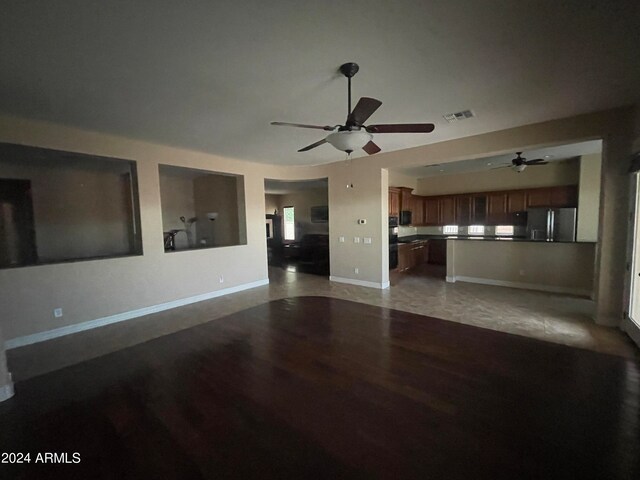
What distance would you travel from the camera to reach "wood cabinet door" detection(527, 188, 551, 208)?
22.4ft

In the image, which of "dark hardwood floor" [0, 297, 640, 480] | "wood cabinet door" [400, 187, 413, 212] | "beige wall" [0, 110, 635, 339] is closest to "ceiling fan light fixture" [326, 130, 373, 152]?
"dark hardwood floor" [0, 297, 640, 480]

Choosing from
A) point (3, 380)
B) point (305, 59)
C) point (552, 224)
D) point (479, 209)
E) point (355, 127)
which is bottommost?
point (3, 380)

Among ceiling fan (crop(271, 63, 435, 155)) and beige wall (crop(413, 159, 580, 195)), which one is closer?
ceiling fan (crop(271, 63, 435, 155))

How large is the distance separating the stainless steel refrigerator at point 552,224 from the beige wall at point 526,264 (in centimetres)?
124

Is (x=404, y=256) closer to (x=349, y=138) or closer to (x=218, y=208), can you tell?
(x=218, y=208)

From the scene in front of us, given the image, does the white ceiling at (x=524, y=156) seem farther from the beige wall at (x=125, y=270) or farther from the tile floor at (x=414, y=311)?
the beige wall at (x=125, y=270)

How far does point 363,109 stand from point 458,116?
6.42 ft

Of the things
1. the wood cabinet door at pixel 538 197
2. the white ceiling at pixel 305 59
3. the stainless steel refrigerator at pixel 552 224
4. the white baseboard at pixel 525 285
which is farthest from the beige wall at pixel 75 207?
the wood cabinet door at pixel 538 197

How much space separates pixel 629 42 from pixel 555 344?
290cm

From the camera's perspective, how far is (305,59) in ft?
7.29

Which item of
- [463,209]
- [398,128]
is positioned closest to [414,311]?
[398,128]

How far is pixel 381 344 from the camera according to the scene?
3.07 metres

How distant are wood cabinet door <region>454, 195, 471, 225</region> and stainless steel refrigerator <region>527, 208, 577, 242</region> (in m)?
1.48

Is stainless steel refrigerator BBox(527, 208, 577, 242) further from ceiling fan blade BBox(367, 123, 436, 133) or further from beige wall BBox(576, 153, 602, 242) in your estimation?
ceiling fan blade BBox(367, 123, 436, 133)
